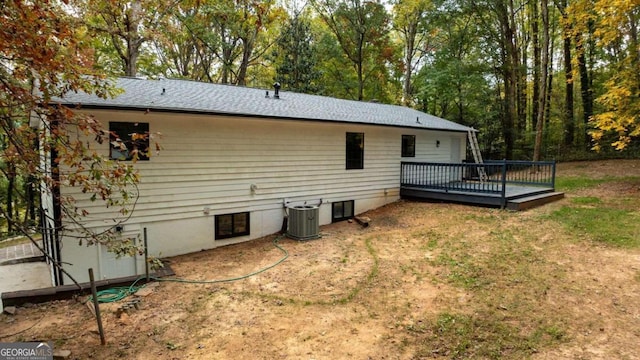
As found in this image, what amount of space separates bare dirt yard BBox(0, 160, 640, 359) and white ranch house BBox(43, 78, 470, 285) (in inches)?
35.8

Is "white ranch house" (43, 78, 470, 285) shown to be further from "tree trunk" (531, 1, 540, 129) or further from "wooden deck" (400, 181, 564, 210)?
"tree trunk" (531, 1, 540, 129)

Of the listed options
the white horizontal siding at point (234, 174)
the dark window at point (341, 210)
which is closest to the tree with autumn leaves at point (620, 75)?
the white horizontal siding at point (234, 174)

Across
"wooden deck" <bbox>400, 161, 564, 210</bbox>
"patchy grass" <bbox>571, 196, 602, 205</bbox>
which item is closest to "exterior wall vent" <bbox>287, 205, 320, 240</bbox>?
"wooden deck" <bbox>400, 161, 564, 210</bbox>

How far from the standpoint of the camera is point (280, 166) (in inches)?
360

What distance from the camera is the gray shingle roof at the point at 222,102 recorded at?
686 cm

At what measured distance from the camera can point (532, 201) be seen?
9852 millimetres

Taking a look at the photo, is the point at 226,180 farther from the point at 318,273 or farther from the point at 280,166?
the point at 318,273

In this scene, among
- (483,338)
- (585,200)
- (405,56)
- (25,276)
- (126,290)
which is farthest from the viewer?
(405,56)

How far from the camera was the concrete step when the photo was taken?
939cm

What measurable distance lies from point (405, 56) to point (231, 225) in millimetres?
20825

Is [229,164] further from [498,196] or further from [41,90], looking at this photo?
[498,196]

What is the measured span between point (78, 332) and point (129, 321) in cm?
58

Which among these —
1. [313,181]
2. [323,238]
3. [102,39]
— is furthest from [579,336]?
[102,39]

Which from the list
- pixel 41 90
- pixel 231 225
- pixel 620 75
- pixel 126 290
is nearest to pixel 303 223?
pixel 231 225
